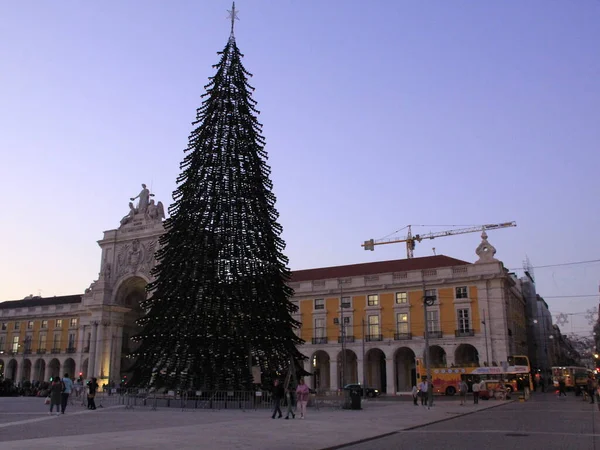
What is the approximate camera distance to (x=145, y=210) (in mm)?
67875

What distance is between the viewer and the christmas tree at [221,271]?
28.4 m

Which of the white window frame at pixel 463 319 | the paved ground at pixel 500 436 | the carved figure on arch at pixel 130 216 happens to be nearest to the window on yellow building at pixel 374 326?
the white window frame at pixel 463 319

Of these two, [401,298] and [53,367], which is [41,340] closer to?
[53,367]

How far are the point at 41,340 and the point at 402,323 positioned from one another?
56363 mm

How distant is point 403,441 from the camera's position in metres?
14.8

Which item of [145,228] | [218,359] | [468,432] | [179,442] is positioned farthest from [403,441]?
[145,228]

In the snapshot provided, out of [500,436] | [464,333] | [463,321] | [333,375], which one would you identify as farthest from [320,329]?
[500,436]

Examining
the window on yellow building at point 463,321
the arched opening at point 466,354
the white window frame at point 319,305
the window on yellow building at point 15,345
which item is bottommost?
the arched opening at point 466,354

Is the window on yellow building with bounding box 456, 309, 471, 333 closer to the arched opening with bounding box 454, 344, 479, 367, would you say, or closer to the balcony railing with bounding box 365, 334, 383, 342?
the arched opening with bounding box 454, 344, 479, 367

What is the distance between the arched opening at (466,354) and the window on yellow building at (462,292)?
16.4ft

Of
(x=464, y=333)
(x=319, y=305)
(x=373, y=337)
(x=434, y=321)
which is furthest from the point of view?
(x=319, y=305)

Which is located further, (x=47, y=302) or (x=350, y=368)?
(x=47, y=302)

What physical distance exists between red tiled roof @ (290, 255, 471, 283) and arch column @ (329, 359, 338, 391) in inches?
413

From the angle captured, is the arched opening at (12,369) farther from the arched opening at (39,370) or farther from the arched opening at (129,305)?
the arched opening at (129,305)
